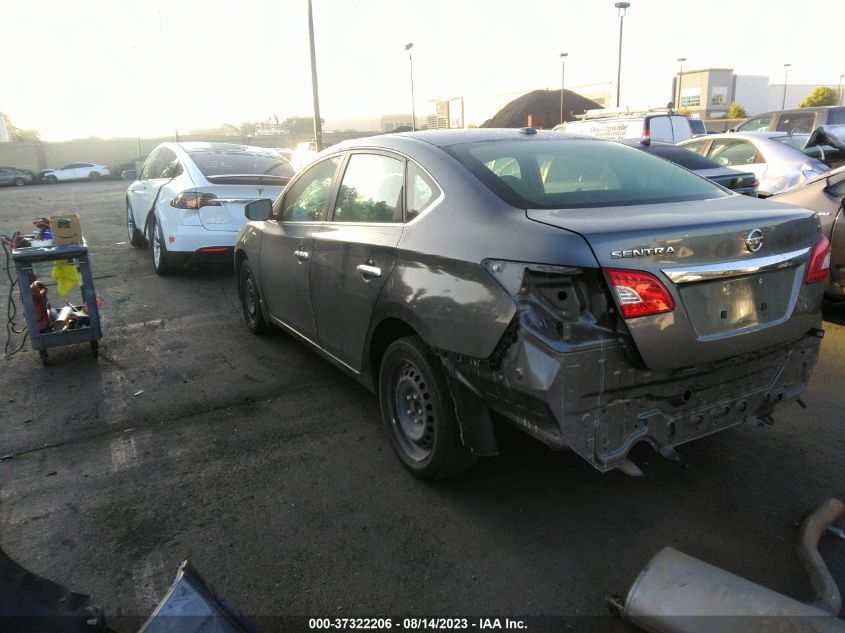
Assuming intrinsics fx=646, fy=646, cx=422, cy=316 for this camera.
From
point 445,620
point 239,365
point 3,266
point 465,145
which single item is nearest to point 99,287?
point 3,266

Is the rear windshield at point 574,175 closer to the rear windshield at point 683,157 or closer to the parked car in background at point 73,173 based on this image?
the rear windshield at point 683,157

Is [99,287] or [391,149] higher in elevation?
[391,149]

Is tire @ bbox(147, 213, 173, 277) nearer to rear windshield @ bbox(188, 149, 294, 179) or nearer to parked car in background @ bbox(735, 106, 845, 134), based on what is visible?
rear windshield @ bbox(188, 149, 294, 179)

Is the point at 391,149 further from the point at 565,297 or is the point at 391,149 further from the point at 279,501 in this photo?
the point at 279,501

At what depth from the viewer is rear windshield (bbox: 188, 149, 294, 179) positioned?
8281mm

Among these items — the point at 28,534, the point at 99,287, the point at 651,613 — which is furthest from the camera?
the point at 99,287

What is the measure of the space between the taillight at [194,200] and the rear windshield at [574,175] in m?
5.11

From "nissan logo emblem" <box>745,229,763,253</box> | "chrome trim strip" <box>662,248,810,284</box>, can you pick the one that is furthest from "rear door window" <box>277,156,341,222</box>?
"nissan logo emblem" <box>745,229,763,253</box>

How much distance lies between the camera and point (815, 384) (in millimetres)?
4559

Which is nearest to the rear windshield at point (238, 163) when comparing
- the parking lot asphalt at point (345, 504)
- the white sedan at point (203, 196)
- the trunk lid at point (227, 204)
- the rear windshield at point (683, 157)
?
the white sedan at point (203, 196)

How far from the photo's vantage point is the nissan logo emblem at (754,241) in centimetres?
272

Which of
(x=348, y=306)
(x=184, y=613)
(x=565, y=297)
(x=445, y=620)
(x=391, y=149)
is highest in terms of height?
(x=391, y=149)

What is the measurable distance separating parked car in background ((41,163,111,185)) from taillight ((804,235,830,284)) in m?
48.9

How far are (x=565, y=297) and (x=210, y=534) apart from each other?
6.54ft
